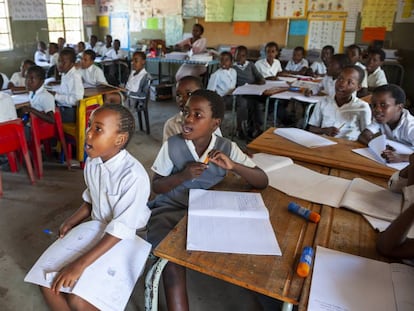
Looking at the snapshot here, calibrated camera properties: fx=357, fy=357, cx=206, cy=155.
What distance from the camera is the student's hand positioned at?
1.05 m

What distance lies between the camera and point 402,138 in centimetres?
201

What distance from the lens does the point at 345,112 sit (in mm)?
2447

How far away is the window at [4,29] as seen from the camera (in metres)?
6.23

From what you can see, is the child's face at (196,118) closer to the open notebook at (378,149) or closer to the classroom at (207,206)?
the classroom at (207,206)

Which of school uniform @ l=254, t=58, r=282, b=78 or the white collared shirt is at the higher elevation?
school uniform @ l=254, t=58, r=282, b=78

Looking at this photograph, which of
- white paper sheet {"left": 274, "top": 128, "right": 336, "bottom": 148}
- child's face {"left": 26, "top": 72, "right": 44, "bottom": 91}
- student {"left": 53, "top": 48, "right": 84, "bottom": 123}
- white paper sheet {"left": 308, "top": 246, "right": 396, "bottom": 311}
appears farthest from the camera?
student {"left": 53, "top": 48, "right": 84, "bottom": 123}

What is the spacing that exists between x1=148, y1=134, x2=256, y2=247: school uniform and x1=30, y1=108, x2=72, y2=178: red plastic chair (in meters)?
1.85

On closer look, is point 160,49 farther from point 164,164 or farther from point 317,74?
point 164,164

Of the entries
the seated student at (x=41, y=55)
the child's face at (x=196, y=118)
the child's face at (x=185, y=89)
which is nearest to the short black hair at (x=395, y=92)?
the child's face at (x=185, y=89)

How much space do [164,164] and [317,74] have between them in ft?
13.8

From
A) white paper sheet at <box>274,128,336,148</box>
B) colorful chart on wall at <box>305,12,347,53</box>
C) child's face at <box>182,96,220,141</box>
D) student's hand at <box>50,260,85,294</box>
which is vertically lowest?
student's hand at <box>50,260,85,294</box>

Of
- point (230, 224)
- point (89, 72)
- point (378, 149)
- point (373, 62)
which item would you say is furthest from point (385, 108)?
point (89, 72)

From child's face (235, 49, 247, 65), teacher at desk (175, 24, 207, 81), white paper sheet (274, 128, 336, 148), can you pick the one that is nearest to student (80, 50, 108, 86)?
child's face (235, 49, 247, 65)

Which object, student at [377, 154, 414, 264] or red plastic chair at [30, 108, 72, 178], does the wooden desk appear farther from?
red plastic chair at [30, 108, 72, 178]
